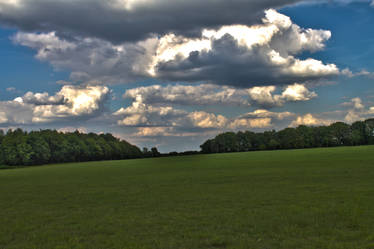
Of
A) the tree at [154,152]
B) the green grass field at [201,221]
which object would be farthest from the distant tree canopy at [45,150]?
the green grass field at [201,221]

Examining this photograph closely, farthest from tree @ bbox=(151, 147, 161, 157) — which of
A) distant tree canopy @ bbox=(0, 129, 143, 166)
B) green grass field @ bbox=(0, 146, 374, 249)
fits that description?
green grass field @ bbox=(0, 146, 374, 249)

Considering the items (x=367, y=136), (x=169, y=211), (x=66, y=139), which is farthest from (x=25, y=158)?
(x=367, y=136)

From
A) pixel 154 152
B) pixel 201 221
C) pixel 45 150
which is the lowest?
pixel 201 221

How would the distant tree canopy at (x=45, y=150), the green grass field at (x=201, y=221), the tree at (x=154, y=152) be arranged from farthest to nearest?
the tree at (x=154, y=152)
the distant tree canopy at (x=45, y=150)
the green grass field at (x=201, y=221)

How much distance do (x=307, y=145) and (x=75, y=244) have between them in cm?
18371

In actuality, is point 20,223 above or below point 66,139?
below

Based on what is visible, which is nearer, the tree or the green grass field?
the green grass field

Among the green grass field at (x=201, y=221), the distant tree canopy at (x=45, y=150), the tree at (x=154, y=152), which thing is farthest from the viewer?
the tree at (x=154, y=152)

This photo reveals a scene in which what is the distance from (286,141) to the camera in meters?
195

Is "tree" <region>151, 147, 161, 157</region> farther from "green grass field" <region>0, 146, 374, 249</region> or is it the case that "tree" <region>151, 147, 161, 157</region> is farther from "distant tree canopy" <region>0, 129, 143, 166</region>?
"green grass field" <region>0, 146, 374, 249</region>

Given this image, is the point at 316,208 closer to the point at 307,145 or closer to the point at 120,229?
the point at 120,229

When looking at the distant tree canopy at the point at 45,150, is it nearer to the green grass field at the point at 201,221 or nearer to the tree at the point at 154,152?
the tree at the point at 154,152

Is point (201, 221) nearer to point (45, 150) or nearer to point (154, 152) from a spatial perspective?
point (45, 150)

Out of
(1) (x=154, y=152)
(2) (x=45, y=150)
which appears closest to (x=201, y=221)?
(2) (x=45, y=150)
